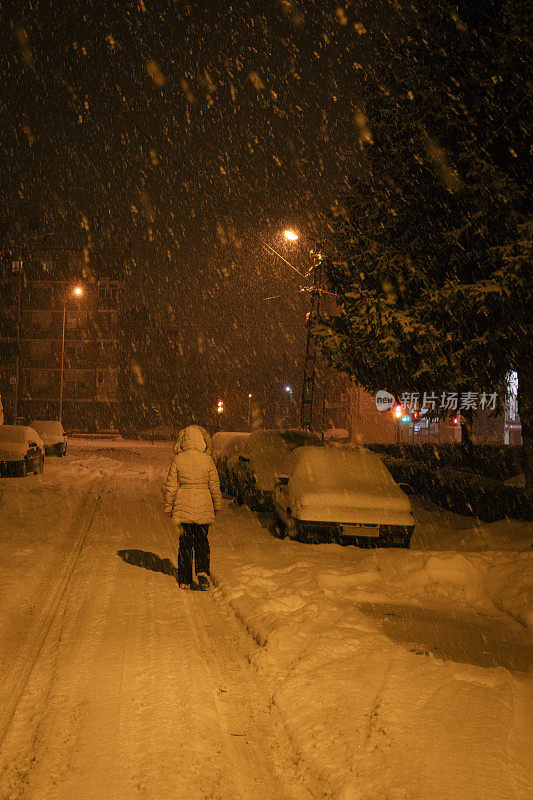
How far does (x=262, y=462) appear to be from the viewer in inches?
564

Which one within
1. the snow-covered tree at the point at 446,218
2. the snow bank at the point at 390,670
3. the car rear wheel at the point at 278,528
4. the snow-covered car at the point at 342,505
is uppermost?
the snow-covered tree at the point at 446,218

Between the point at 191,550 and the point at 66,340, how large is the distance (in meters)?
65.5

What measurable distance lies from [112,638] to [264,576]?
2.73 metres

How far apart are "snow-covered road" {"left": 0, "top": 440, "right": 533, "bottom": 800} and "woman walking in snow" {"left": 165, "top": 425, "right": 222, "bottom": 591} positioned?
350 mm

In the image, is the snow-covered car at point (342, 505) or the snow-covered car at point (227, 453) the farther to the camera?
the snow-covered car at point (227, 453)

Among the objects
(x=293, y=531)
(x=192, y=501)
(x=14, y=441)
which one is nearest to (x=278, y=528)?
(x=293, y=531)

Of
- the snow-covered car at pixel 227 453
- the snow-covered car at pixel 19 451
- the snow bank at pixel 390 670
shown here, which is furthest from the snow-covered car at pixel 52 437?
the snow bank at pixel 390 670

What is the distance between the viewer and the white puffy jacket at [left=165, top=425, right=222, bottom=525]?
7.68 m

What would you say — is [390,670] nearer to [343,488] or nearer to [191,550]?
[191,550]

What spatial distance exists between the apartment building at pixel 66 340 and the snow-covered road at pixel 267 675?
2459 inches

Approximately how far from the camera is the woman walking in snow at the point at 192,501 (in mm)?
7684

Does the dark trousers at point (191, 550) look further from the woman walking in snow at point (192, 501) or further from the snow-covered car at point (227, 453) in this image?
the snow-covered car at point (227, 453)

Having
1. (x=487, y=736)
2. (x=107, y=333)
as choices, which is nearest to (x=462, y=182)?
(x=487, y=736)

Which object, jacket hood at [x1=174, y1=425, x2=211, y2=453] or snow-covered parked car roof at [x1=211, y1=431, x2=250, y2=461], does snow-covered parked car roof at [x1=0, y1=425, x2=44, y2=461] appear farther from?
jacket hood at [x1=174, y1=425, x2=211, y2=453]
